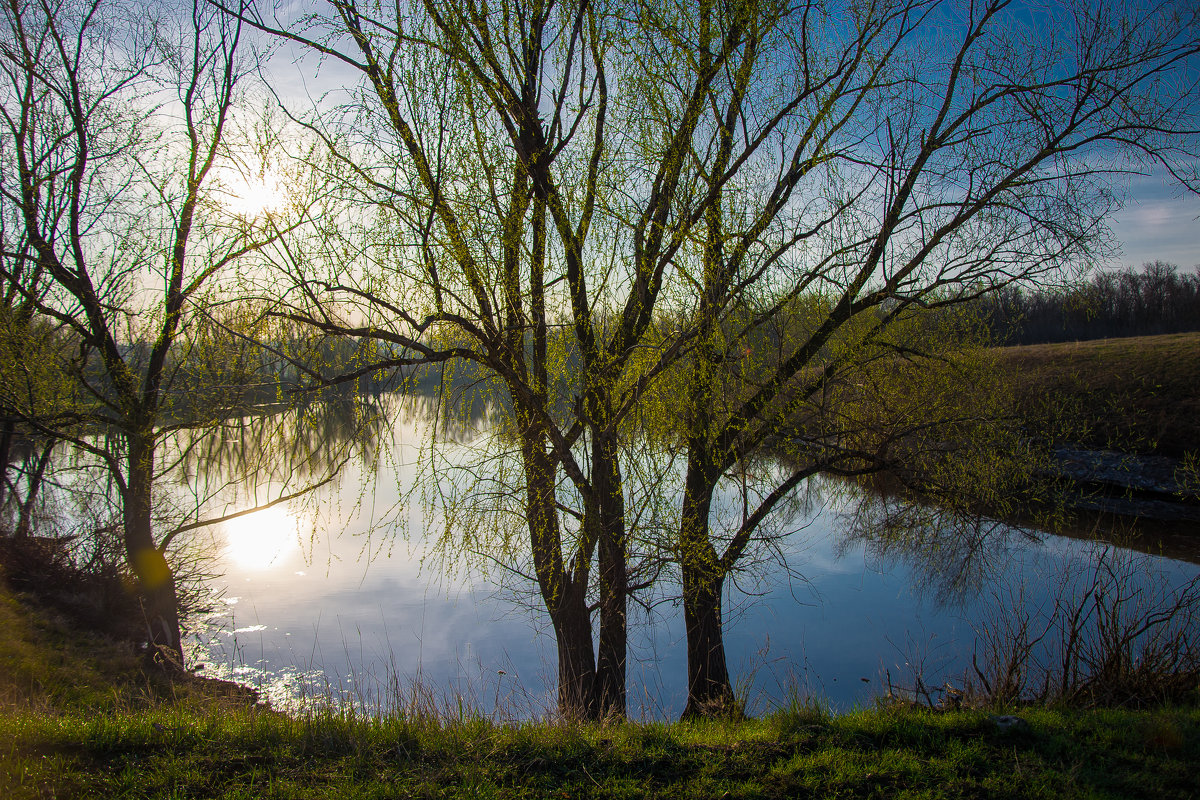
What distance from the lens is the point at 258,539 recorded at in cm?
1295

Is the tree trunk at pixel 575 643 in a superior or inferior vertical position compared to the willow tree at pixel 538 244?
inferior

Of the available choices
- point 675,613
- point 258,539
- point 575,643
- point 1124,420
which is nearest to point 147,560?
point 575,643

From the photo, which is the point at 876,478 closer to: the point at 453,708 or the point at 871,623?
the point at 871,623

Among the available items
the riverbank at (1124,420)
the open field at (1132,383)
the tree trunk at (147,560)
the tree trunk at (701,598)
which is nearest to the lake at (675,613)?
the tree trunk at (701,598)

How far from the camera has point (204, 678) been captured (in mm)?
7930

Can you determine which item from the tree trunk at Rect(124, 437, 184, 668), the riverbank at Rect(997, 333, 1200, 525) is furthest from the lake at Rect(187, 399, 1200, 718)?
the riverbank at Rect(997, 333, 1200, 525)

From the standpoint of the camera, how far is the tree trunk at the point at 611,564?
479 cm

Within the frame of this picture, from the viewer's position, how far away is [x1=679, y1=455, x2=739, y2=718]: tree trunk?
5.05 m

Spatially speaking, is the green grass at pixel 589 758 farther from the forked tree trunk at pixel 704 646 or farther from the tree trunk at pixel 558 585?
the forked tree trunk at pixel 704 646

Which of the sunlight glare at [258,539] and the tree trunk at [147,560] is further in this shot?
the sunlight glare at [258,539]

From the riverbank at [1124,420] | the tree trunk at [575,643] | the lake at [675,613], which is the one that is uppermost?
the riverbank at [1124,420]

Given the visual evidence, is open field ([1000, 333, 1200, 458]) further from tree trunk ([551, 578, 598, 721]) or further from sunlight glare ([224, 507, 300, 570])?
sunlight glare ([224, 507, 300, 570])

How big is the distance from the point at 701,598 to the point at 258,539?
10497 millimetres

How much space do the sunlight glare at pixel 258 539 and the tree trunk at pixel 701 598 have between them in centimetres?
784
